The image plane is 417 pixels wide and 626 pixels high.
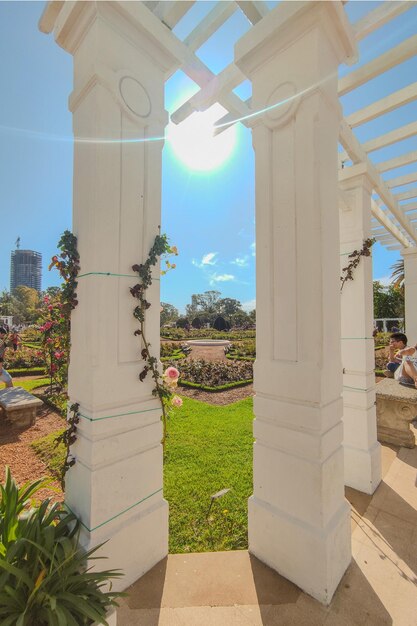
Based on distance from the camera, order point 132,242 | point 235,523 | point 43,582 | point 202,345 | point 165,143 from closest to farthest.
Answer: point 43,582 < point 132,242 < point 165,143 < point 235,523 < point 202,345

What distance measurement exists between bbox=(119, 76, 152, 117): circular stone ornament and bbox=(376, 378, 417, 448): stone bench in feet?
13.9

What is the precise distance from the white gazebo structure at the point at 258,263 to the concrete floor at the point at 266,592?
9cm

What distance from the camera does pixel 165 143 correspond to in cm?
215

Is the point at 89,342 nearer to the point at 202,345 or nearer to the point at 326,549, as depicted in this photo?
the point at 326,549

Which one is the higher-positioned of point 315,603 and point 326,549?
point 326,549

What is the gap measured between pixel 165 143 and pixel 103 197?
2.45 ft

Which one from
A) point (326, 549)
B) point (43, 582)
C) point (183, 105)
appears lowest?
point (326, 549)

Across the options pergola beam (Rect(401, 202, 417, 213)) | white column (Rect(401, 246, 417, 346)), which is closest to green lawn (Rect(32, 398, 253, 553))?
pergola beam (Rect(401, 202, 417, 213))

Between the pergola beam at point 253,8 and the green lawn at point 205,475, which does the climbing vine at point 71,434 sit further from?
the pergola beam at point 253,8

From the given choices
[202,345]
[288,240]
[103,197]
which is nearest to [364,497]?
[288,240]

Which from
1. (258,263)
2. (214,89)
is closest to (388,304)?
(214,89)

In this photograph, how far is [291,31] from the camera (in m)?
1.88

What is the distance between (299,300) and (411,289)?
24.1 feet

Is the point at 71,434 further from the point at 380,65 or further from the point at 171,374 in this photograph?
the point at 380,65
